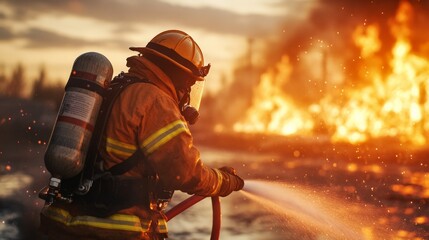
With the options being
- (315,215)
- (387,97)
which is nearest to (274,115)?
(387,97)

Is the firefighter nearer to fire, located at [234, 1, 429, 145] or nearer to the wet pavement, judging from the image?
the wet pavement

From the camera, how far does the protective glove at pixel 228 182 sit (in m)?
2.51

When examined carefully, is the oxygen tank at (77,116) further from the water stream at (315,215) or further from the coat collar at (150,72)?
the water stream at (315,215)

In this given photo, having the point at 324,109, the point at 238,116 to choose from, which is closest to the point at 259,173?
the point at 324,109

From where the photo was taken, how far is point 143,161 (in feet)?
7.16

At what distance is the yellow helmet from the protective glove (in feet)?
1.72

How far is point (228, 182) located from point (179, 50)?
734 mm

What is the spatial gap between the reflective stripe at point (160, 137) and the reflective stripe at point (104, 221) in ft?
1.06

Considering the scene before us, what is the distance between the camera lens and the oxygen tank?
212 cm

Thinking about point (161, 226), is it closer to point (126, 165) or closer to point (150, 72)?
point (126, 165)

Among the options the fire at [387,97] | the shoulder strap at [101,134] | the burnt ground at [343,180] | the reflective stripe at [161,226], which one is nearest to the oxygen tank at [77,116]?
the shoulder strap at [101,134]

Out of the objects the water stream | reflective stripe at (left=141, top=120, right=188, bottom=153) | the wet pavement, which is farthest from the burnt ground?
reflective stripe at (left=141, top=120, right=188, bottom=153)

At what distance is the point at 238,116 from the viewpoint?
5306cm

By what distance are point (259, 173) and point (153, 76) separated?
37.2ft
